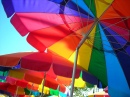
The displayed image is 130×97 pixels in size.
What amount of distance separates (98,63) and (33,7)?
7.33 feet

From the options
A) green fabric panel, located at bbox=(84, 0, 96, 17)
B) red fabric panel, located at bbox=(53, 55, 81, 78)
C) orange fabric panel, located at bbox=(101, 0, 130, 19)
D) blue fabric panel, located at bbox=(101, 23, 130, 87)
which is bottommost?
red fabric panel, located at bbox=(53, 55, 81, 78)

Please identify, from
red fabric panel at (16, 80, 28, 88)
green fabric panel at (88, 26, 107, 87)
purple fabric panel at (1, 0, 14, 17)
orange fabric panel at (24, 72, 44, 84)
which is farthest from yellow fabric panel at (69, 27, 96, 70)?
red fabric panel at (16, 80, 28, 88)

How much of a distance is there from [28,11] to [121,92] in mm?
3094

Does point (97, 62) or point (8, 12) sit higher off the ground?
point (8, 12)

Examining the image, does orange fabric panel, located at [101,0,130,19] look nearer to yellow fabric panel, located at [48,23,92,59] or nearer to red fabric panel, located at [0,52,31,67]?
yellow fabric panel, located at [48,23,92,59]

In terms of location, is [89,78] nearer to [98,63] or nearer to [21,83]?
[98,63]

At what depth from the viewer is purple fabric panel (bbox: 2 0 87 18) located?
4.35m

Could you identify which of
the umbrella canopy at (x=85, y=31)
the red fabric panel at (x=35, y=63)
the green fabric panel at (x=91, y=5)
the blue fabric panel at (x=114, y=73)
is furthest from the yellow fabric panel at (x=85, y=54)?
the red fabric panel at (x=35, y=63)

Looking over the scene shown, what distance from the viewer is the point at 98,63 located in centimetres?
527

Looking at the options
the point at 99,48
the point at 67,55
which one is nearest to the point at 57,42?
the point at 67,55

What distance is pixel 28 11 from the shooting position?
4.61 metres

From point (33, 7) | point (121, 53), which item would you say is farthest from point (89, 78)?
point (33, 7)

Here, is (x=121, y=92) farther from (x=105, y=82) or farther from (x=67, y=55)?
(x=67, y=55)

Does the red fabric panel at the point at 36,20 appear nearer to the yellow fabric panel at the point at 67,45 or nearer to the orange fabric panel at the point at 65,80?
the yellow fabric panel at the point at 67,45
